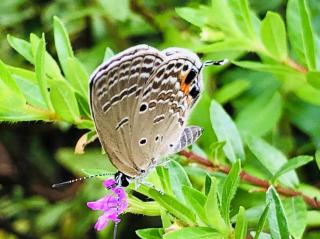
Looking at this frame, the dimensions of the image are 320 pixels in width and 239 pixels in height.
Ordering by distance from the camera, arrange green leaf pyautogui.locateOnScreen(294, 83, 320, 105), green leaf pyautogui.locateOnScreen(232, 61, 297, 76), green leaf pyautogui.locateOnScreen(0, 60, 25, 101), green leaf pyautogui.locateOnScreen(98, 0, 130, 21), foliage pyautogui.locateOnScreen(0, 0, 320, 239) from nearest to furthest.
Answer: foliage pyautogui.locateOnScreen(0, 0, 320, 239) < green leaf pyautogui.locateOnScreen(0, 60, 25, 101) < green leaf pyautogui.locateOnScreen(232, 61, 297, 76) < green leaf pyautogui.locateOnScreen(294, 83, 320, 105) < green leaf pyautogui.locateOnScreen(98, 0, 130, 21)

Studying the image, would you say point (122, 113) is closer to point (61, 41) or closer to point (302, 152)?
point (61, 41)

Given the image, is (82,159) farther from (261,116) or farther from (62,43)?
(62,43)

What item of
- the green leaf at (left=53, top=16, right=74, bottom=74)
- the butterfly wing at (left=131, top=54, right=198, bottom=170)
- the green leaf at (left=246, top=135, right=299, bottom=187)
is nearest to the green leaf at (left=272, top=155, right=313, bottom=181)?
the green leaf at (left=246, top=135, right=299, bottom=187)

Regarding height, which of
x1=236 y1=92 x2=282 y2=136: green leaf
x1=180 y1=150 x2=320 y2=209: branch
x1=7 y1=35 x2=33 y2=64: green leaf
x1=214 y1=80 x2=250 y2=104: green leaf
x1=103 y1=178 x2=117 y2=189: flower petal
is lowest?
x1=236 y1=92 x2=282 y2=136: green leaf

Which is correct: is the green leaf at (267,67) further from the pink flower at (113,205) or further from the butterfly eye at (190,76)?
the pink flower at (113,205)

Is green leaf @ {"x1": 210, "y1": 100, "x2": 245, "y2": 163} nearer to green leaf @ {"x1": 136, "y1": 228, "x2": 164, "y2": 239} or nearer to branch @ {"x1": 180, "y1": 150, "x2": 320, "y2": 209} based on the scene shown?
branch @ {"x1": 180, "y1": 150, "x2": 320, "y2": 209}

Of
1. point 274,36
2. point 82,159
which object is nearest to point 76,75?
point 274,36
